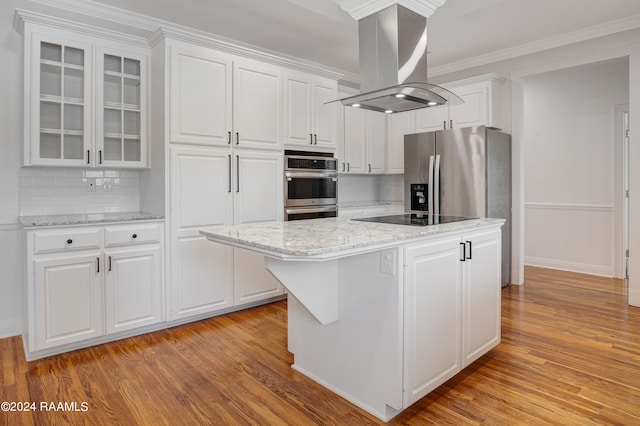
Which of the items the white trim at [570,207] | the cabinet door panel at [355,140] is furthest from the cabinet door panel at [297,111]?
the white trim at [570,207]

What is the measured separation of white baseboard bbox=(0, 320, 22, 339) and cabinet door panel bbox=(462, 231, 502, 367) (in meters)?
3.30

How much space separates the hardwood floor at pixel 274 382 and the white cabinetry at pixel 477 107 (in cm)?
225

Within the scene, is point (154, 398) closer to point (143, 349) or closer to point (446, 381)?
point (143, 349)

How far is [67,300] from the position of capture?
8.89 ft

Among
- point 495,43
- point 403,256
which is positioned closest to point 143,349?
point 403,256

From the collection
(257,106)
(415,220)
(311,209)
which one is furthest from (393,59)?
(311,209)

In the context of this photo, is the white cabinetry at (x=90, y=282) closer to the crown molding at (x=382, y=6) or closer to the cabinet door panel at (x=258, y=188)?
the cabinet door panel at (x=258, y=188)

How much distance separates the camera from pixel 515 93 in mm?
4422

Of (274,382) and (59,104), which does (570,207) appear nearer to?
(274,382)

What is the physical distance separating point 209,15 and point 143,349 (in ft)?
9.05

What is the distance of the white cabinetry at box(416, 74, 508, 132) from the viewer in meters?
4.31

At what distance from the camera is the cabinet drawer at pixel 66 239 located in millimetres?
2604

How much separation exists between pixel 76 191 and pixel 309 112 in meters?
2.29

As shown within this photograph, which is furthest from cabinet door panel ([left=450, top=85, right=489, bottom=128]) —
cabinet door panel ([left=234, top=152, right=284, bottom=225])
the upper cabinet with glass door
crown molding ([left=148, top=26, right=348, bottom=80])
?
the upper cabinet with glass door
